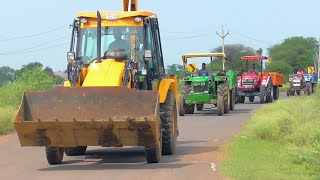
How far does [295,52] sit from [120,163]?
118 meters

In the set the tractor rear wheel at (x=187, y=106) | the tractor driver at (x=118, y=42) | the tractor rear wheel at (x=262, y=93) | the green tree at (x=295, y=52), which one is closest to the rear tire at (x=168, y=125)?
the tractor driver at (x=118, y=42)

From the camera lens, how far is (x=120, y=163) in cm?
1433

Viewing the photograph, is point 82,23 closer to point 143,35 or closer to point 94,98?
point 143,35

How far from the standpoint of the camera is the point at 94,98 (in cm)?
1357

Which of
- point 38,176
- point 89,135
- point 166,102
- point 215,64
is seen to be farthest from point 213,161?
point 215,64

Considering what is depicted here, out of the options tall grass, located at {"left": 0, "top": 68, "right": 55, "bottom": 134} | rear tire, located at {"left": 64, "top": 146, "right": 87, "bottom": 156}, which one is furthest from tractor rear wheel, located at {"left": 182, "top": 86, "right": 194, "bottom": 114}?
rear tire, located at {"left": 64, "top": 146, "right": 87, "bottom": 156}

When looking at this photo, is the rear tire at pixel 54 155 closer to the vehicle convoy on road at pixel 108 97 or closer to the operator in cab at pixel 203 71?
the vehicle convoy on road at pixel 108 97

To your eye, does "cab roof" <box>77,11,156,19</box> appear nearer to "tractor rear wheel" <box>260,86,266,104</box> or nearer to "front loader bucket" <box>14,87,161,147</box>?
"front loader bucket" <box>14,87,161,147</box>

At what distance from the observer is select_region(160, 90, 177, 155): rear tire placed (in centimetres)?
1479

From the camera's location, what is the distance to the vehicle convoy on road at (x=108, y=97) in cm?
1303

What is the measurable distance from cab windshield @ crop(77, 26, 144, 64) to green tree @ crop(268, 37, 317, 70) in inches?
4306

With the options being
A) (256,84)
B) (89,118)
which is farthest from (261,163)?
(256,84)

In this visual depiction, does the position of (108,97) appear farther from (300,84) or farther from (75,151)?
(300,84)

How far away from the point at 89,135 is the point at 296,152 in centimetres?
427
